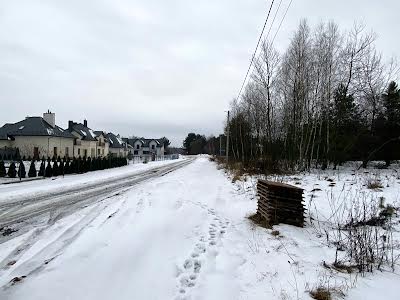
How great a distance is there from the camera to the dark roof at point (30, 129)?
49156 mm

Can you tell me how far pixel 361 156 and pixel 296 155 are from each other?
5078mm

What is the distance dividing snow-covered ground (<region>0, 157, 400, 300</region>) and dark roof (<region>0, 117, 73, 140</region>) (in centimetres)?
4410

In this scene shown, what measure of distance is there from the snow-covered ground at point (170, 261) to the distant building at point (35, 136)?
43.5 m

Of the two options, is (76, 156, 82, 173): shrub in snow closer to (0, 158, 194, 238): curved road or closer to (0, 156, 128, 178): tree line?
(0, 156, 128, 178): tree line

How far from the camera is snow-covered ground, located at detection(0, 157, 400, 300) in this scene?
4.72 m

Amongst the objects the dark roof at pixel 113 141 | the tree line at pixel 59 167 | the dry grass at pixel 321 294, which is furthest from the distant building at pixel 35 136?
the dry grass at pixel 321 294

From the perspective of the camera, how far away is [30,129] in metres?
49.5

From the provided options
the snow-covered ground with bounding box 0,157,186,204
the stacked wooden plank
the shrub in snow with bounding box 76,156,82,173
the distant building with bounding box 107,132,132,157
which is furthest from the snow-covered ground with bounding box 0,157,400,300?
the distant building with bounding box 107,132,132,157

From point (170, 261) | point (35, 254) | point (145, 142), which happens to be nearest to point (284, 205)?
point (170, 261)

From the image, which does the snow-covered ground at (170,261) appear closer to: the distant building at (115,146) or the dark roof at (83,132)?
the dark roof at (83,132)

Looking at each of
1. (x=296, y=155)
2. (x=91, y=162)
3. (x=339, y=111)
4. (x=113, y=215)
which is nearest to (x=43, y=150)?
(x=91, y=162)

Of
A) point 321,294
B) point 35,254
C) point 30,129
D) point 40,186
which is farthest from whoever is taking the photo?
point 30,129

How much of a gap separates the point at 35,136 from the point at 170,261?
4893cm

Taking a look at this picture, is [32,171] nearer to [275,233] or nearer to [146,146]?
[275,233]
